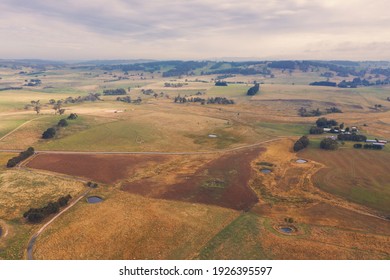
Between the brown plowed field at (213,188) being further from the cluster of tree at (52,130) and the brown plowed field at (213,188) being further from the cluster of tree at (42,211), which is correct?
the cluster of tree at (52,130)

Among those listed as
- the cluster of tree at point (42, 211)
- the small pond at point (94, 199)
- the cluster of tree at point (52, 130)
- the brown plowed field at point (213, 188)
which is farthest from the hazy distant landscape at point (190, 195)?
the cluster of tree at point (52, 130)

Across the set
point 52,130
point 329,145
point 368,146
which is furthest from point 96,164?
point 368,146

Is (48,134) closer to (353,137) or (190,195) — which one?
(190,195)

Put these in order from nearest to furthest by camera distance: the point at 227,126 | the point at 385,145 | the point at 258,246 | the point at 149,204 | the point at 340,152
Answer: the point at 258,246
the point at 149,204
the point at 340,152
the point at 385,145
the point at 227,126

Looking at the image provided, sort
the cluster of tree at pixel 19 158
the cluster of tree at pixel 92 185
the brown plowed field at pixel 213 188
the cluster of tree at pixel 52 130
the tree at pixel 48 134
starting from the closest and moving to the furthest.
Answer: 1. the brown plowed field at pixel 213 188
2. the cluster of tree at pixel 92 185
3. the cluster of tree at pixel 19 158
4. the tree at pixel 48 134
5. the cluster of tree at pixel 52 130

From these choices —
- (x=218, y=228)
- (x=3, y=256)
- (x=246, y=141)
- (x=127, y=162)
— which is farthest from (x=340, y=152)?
(x=3, y=256)

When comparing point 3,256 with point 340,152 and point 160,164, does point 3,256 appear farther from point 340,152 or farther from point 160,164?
point 340,152
